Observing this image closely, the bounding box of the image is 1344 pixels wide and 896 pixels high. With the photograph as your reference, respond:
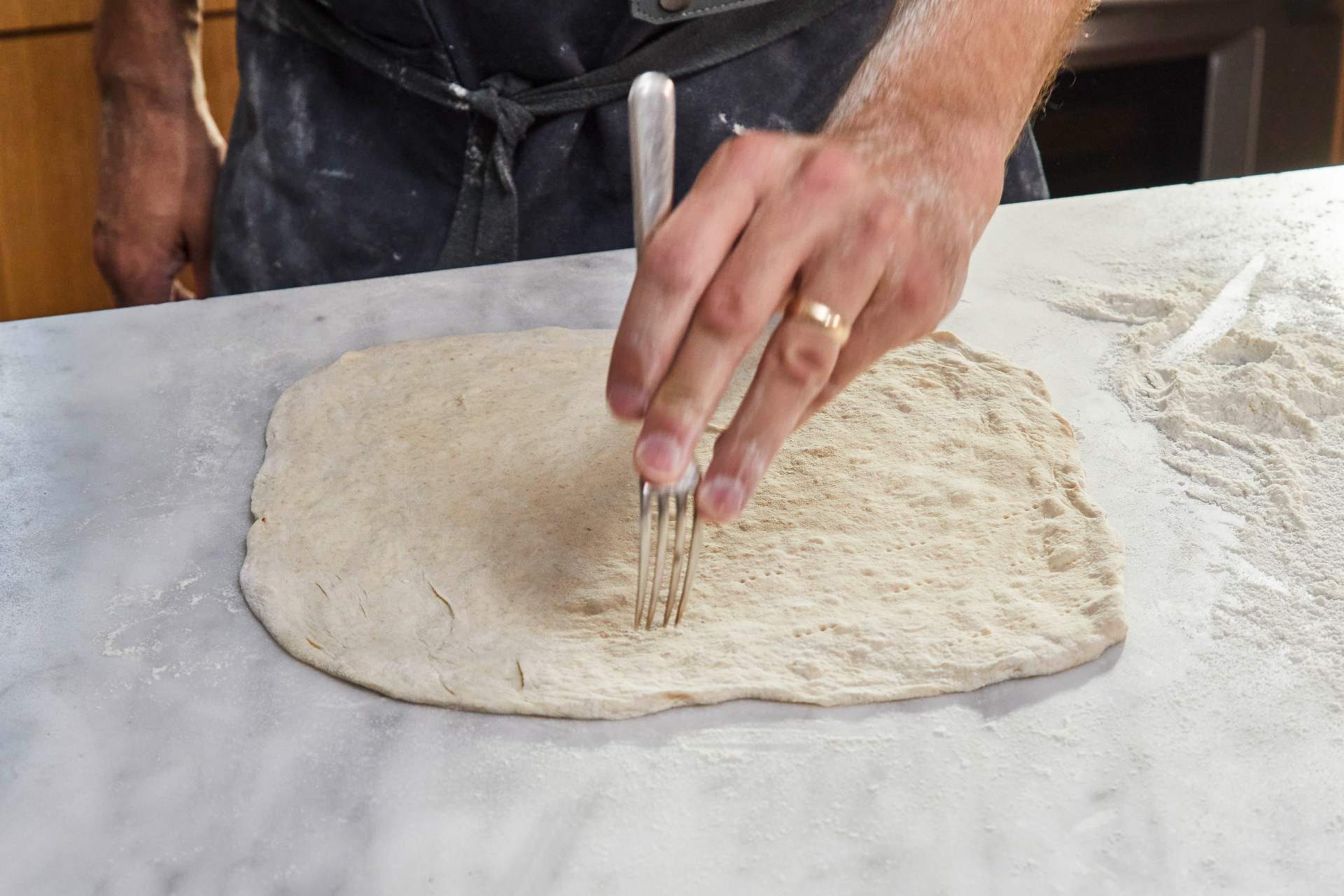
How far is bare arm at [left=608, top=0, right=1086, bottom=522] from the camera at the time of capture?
30.5 inches

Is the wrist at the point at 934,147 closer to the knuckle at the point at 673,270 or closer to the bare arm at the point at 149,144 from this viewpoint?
the knuckle at the point at 673,270

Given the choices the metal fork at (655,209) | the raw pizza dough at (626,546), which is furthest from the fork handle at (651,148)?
the raw pizza dough at (626,546)

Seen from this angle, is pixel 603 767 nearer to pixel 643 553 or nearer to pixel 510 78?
pixel 643 553

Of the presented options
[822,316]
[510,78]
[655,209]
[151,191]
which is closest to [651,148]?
[655,209]

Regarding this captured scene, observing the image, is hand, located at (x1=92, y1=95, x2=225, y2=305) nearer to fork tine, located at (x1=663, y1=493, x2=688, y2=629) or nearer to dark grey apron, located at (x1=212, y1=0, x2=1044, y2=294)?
dark grey apron, located at (x1=212, y1=0, x2=1044, y2=294)

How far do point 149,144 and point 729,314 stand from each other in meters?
1.14

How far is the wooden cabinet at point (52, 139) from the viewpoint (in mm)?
2395

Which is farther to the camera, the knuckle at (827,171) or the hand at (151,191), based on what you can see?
the hand at (151,191)

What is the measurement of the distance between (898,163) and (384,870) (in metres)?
0.59

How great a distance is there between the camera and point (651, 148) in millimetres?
773

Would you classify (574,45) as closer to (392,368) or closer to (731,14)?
(731,14)

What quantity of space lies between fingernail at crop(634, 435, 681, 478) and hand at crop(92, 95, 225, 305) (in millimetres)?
1115

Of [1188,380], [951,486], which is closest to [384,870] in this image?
[951,486]

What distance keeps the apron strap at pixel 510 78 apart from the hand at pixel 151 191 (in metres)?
0.28
